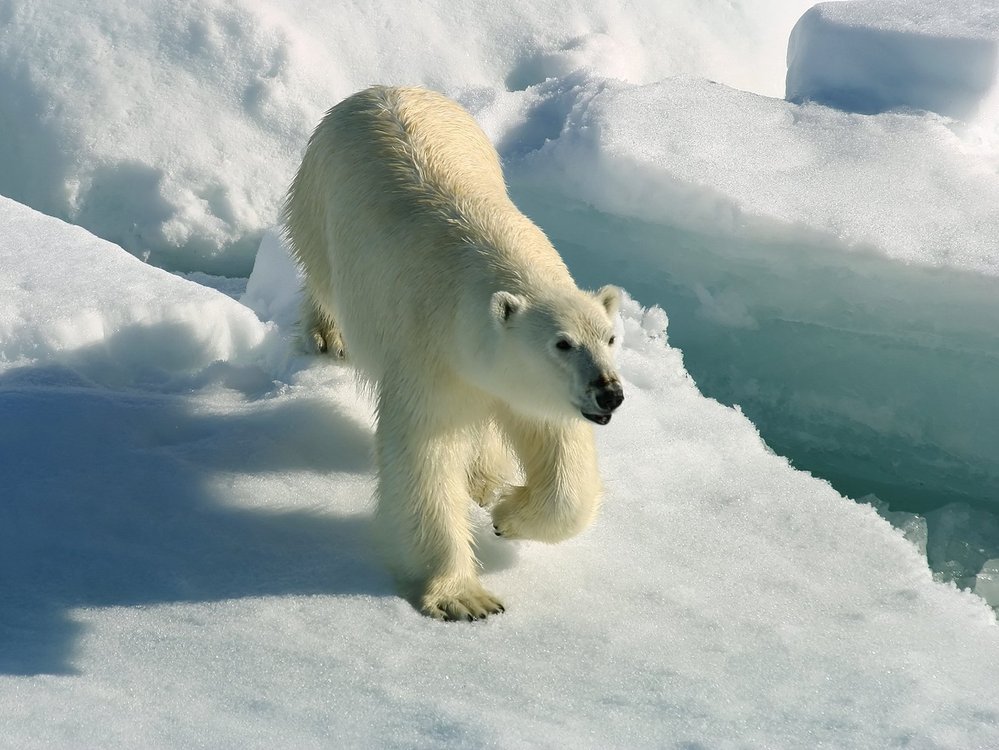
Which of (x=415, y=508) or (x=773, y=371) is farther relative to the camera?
(x=773, y=371)

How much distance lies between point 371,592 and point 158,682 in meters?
Result: 0.72

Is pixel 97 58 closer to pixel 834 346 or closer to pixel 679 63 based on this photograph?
pixel 679 63

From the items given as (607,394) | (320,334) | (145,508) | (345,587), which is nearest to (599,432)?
(320,334)

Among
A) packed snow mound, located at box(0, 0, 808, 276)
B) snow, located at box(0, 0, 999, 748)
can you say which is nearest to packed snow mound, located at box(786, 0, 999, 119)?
snow, located at box(0, 0, 999, 748)

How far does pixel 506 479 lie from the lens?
12.9 feet

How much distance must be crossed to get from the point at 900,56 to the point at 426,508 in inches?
178

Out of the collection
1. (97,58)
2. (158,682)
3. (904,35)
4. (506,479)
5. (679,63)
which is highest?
(904,35)

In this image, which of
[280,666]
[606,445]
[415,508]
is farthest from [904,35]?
[280,666]

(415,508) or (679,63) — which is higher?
(679,63)

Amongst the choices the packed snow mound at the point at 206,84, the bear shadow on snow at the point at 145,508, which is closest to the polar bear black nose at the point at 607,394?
the bear shadow on snow at the point at 145,508

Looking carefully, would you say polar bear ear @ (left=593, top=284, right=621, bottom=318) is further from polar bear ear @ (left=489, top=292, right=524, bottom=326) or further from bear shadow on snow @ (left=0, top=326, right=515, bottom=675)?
bear shadow on snow @ (left=0, top=326, right=515, bottom=675)

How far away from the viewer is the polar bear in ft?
9.66

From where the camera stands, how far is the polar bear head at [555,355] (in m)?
2.83

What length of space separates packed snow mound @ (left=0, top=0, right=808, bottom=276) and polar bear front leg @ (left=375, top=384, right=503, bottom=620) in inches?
148
